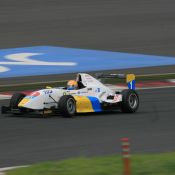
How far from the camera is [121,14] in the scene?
35.2 metres

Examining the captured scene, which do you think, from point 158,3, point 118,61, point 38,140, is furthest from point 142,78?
point 158,3

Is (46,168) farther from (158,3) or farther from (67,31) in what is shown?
(158,3)

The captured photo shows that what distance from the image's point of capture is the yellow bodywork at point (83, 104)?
15.0 m

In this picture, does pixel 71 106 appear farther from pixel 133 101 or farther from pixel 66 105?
pixel 133 101

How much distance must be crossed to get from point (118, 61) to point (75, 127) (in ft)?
39.6

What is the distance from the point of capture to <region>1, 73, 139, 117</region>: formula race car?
1471 centimetres

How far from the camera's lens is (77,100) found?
15.0m

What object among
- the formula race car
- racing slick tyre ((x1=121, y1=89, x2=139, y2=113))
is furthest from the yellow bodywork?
racing slick tyre ((x1=121, y1=89, x2=139, y2=113))

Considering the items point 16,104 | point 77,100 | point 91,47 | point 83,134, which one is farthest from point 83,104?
point 91,47

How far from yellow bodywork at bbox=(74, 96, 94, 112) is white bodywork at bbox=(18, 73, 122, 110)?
163mm

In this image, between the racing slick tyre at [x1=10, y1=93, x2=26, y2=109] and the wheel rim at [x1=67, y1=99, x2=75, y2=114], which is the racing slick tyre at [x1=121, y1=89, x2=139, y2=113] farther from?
the racing slick tyre at [x1=10, y1=93, x2=26, y2=109]

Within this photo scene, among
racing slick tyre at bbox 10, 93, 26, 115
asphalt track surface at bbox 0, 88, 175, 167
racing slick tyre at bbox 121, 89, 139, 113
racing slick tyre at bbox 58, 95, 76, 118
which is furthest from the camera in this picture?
racing slick tyre at bbox 121, 89, 139, 113

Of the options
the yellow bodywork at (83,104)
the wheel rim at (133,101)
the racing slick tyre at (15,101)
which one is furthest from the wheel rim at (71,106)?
the wheel rim at (133,101)

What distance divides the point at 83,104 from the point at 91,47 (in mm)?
13598
